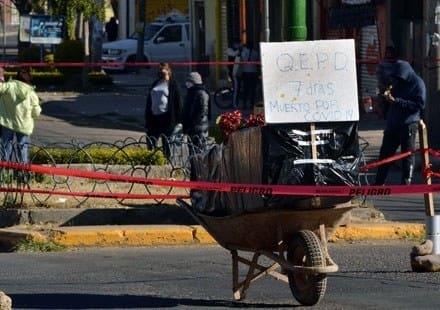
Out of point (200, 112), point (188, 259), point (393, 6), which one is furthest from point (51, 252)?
point (393, 6)

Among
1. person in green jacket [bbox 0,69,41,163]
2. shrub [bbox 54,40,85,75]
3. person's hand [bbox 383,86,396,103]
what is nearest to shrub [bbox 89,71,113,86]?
shrub [bbox 54,40,85,75]

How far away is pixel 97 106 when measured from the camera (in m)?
34.8

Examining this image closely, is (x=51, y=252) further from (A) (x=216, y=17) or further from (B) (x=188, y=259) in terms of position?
(A) (x=216, y=17)

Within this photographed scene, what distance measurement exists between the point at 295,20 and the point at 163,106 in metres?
5.08

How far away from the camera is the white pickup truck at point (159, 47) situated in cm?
4734

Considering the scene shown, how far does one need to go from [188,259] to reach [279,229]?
2.99 meters

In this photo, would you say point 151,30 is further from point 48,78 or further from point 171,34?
point 48,78

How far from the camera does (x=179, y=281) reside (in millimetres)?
10945

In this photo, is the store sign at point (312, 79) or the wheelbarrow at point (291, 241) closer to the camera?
the wheelbarrow at point (291, 241)

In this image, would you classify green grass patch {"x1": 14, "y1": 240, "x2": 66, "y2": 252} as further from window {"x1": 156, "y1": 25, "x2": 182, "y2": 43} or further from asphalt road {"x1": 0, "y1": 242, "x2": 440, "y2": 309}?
window {"x1": 156, "y1": 25, "x2": 182, "y2": 43}

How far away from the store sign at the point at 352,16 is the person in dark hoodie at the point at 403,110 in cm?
1275

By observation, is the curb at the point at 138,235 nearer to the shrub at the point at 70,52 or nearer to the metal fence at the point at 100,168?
the metal fence at the point at 100,168

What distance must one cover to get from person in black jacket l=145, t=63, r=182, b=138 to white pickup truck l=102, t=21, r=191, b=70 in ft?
90.3

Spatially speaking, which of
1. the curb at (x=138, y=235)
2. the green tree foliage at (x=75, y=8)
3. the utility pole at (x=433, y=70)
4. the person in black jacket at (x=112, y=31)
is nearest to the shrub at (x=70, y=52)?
the green tree foliage at (x=75, y=8)
